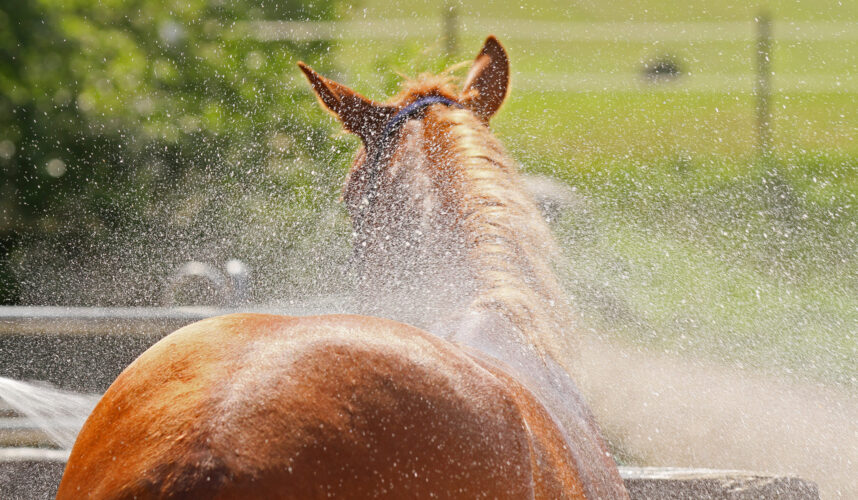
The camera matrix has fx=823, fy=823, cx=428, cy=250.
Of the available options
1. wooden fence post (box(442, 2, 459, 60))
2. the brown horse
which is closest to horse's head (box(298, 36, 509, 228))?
the brown horse

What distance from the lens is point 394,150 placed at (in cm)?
236

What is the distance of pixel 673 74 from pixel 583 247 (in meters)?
7.46

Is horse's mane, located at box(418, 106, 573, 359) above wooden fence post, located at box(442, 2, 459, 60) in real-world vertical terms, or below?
above

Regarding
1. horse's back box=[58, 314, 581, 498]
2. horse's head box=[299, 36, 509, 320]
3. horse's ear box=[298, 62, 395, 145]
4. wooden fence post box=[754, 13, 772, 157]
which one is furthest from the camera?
wooden fence post box=[754, 13, 772, 157]

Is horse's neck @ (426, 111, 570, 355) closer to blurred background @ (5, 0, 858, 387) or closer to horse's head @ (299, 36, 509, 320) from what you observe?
horse's head @ (299, 36, 509, 320)

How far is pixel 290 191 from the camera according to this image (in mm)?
5625

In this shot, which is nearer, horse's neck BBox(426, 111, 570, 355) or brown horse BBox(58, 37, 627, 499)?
brown horse BBox(58, 37, 627, 499)

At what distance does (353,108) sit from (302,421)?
1.66m

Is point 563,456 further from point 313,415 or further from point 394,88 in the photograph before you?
point 394,88

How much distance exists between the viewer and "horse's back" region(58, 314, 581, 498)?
3.29ft

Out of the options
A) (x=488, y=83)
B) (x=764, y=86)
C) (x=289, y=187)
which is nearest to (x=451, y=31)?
(x=289, y=187)

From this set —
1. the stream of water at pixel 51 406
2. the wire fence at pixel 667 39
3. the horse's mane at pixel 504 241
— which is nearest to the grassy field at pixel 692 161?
the wire fence at pixel 667 39

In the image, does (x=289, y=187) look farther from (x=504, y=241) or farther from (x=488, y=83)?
(x=504, y=241)

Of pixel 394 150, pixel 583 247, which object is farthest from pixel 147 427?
pixel 583 247
